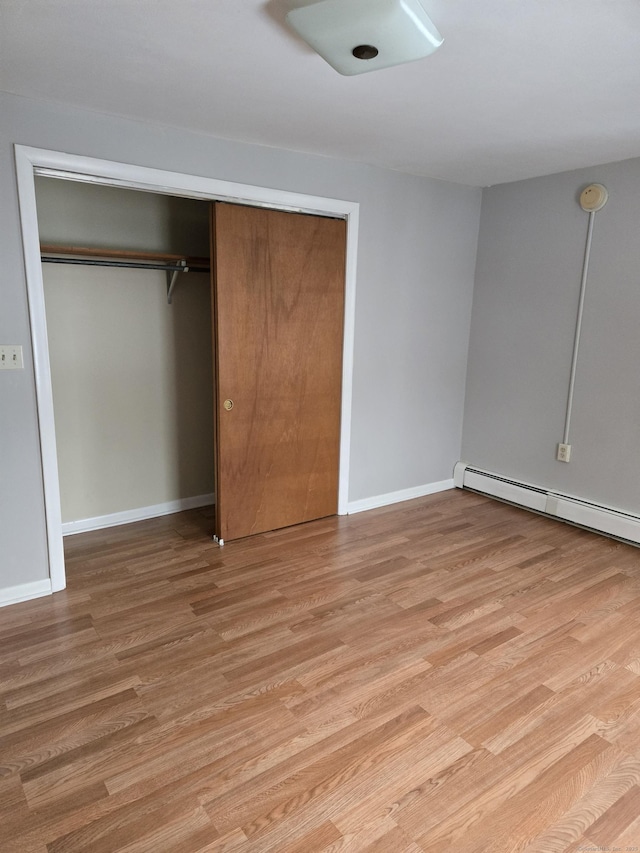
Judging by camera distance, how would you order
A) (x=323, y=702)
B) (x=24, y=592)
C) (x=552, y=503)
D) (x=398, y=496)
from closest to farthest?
(x=323, y=702) < (x=24, y=592) < (x=552, y=503) < (x=398, y=496)

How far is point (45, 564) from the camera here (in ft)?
8.92

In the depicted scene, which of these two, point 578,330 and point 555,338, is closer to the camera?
point 578,330

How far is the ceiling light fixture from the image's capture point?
1.56 metres

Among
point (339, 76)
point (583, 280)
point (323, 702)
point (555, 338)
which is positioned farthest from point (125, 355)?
point (583, 280)

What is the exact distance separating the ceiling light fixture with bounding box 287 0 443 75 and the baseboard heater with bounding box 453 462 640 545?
2.89m

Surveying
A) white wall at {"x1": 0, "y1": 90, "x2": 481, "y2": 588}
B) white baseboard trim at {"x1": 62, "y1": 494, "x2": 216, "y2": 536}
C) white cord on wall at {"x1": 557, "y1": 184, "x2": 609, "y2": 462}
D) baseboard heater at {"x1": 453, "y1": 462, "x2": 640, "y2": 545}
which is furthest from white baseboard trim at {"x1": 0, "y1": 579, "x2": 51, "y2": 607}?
white cord on wall at {"x1": 557, "y1": 184, "x2": 609, "y2": 462}

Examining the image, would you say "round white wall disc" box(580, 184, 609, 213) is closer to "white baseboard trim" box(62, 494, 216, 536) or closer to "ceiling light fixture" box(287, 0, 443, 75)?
"ceiling light fixture" box(287, 0, 443, 75)

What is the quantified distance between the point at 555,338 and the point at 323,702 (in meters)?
2.85

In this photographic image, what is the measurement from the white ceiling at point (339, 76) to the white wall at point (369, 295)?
13 centimetres

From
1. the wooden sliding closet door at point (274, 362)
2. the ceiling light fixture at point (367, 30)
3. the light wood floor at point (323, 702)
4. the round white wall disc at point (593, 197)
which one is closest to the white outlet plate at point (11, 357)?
the wooden sliding closet door at point (274, 362)

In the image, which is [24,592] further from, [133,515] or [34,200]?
[34,200]

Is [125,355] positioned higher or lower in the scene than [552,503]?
higher

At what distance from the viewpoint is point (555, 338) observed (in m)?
3.70

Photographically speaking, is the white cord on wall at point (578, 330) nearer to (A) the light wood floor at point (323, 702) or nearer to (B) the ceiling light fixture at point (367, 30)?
(A) the light wood floor at point (323, 702)
